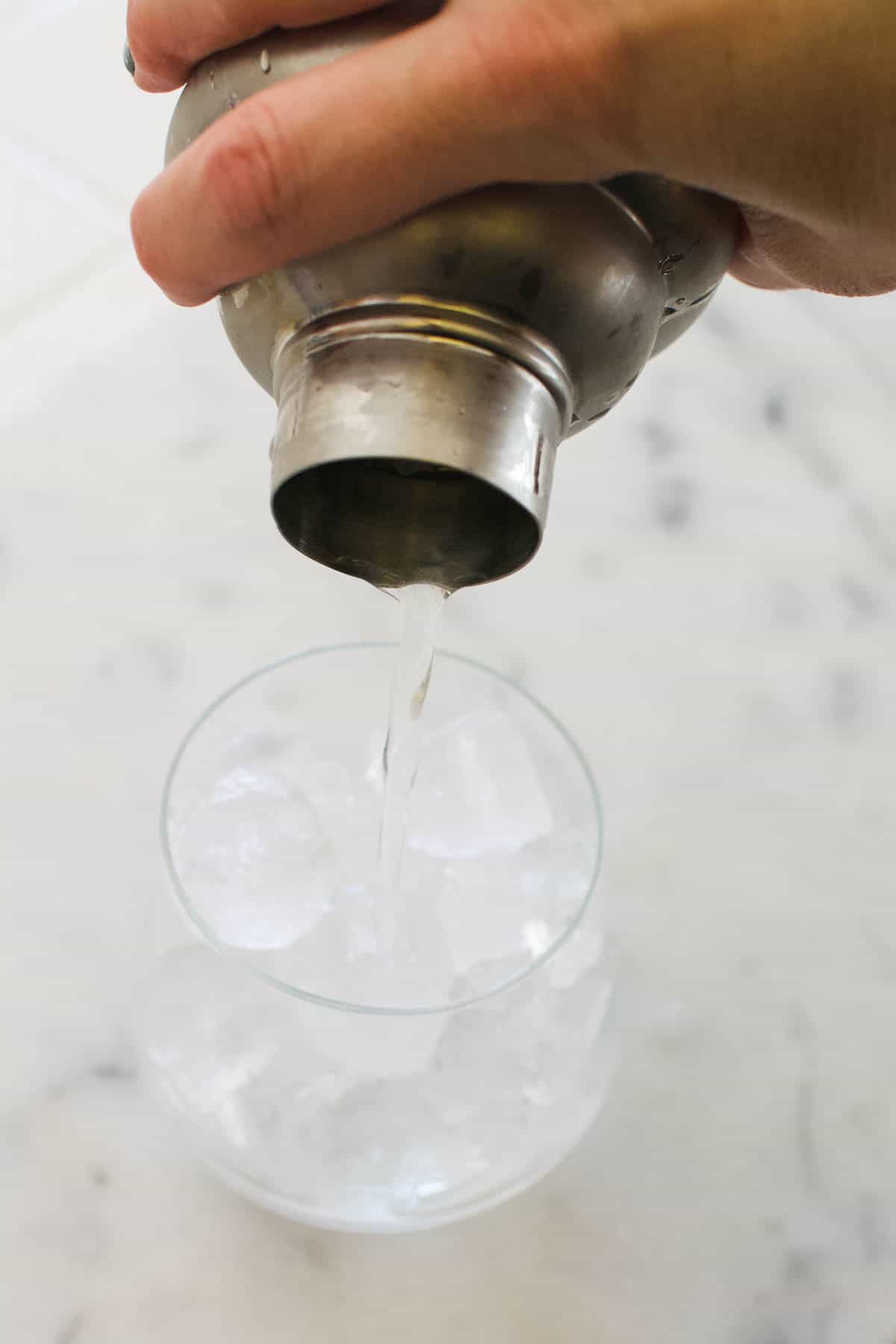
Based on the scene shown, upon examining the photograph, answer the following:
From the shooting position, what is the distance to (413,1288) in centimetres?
52

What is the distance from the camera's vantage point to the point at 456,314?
0.32 metres

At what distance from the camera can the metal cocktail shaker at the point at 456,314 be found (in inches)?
12.5

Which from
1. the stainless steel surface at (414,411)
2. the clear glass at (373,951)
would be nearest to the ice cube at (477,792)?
the clear glass at (373,951)

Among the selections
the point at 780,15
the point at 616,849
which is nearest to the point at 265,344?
the point at 780,15

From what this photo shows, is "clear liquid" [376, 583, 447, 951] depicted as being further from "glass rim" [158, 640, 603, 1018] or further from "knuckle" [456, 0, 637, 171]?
"knuckle" [456, 0, 637, 171]

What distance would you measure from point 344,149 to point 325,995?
0.95 feet

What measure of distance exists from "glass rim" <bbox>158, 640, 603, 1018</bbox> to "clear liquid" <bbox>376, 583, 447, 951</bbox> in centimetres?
5

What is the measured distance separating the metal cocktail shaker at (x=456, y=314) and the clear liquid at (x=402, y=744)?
107 mm

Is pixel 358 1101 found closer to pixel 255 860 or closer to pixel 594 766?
pixel 255 860

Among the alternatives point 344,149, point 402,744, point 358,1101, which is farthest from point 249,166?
point 358,1101

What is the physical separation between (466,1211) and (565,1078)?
0.07 metres

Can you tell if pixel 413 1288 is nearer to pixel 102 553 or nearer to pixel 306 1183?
pixel 306 1183

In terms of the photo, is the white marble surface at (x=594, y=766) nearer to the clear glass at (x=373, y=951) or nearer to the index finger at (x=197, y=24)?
the clear glass at (x=373, y=951)

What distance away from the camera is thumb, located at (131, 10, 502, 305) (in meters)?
0.31
